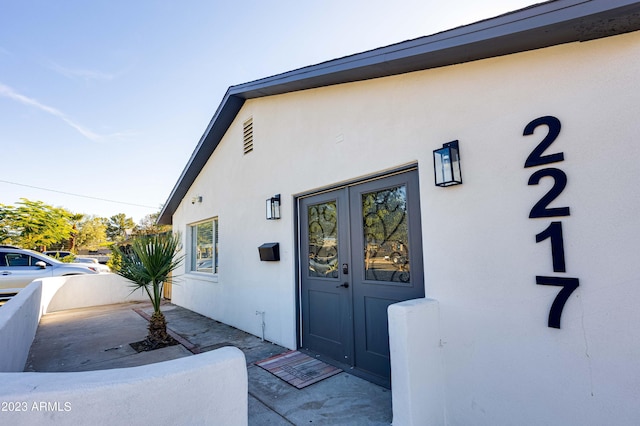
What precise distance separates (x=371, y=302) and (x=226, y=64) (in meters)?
6.45

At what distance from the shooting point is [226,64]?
7.03 meters

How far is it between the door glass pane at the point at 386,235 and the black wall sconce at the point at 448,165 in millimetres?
551

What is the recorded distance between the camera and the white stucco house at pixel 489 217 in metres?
2.00

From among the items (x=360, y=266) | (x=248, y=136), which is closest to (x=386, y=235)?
(x=360, y=266)

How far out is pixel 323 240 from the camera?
4.43m

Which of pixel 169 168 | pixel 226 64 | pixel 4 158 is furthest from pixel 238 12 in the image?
pixel 4 158

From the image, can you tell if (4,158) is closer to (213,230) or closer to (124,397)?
(213,230)

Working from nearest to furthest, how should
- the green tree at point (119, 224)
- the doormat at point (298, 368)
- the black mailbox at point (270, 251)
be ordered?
the doormat at point (298, 368) → the black mailbox at point (270, 251) → the green tree at point (119, 224)

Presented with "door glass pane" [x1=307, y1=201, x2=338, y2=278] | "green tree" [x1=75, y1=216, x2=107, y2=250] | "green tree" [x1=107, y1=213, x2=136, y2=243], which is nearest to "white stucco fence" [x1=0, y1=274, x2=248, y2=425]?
"door glass pane" [x1=307, y1=201, x2=338, y2=278]

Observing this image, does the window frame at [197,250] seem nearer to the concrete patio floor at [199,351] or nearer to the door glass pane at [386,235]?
the concrete patio floor at [199,351]

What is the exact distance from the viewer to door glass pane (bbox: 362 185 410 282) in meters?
3.35

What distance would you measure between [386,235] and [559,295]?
1.70m

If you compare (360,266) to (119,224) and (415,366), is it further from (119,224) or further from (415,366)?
(119,224)

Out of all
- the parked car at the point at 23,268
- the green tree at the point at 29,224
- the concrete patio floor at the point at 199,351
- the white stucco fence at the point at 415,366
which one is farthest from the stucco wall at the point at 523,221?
the green tree at the point at 29,224
